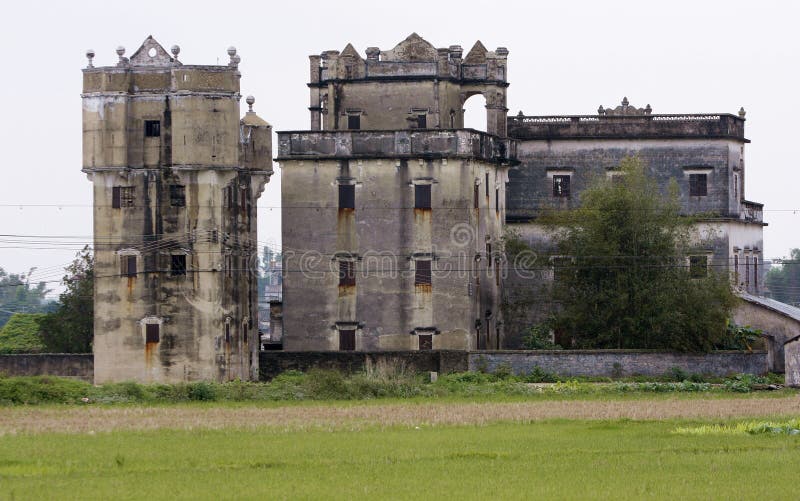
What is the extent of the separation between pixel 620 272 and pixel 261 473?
33.1m

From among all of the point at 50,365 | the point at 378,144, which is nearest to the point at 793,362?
the point at 378,144

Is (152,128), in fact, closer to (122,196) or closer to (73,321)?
(122,196)

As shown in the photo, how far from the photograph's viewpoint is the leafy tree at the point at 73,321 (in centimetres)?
8550

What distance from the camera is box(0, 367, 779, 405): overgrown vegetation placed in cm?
5984

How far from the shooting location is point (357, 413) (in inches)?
2170

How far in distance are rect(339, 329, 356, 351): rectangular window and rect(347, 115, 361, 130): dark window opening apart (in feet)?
30.3

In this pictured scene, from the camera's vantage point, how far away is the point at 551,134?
259ft

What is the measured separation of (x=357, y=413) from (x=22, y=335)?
1638 inches

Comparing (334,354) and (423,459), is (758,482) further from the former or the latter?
(334,354)

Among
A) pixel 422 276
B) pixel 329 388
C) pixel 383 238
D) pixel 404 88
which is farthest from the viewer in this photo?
pixel 404 88

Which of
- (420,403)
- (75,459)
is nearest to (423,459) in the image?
(75,459)

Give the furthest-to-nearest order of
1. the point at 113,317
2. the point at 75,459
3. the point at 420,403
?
the point at 113,317
the point at 420,403
the point at 75,459

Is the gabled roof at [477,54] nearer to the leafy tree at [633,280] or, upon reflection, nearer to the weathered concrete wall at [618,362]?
the leafy tree at [633,280]

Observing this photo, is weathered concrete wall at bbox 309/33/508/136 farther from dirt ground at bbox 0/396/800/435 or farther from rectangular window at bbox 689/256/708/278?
dirt ground at bbox 0/396/800/435
